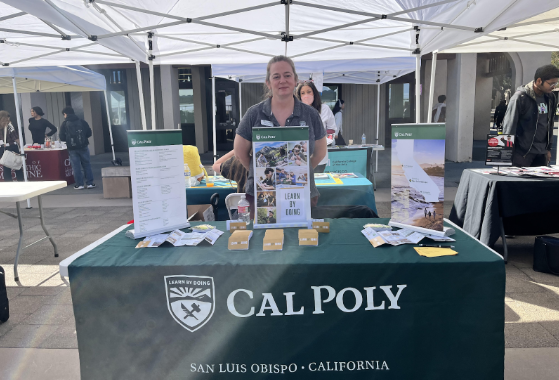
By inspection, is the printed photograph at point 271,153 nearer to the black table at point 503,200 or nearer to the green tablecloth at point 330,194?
Answer: the green tablecloth at point 330,194

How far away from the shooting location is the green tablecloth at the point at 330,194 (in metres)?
3.28

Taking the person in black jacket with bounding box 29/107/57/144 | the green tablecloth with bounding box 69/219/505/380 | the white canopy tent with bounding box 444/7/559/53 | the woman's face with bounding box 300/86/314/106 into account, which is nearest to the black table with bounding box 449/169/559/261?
the white canopy tent with bounding box 444/7/559/53

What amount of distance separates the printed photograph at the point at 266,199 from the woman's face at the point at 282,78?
0.62 meters

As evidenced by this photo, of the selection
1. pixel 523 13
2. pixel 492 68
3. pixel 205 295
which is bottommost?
pixel 205 295

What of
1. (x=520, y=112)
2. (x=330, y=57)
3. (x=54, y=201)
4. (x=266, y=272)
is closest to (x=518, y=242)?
(x=520, y=112)

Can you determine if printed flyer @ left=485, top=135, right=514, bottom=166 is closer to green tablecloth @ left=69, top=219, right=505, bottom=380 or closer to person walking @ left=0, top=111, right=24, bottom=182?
green tablecloth @ left=69, top=219, right=505, bottom=380

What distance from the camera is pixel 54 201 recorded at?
673 cm

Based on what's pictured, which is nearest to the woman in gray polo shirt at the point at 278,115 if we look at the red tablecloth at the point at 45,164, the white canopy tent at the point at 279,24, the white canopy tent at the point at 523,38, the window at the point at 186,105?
the white canopy tent at the point at 279,24

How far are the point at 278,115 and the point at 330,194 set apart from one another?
1233mm

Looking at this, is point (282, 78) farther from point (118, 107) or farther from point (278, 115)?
point (118, 107)

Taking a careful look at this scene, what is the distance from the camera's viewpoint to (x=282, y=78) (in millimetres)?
2092

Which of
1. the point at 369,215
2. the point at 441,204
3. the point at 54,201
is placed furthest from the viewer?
the point at 54,201

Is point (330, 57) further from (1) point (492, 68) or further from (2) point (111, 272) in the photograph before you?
(1) point (492, 68)

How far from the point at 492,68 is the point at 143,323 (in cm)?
1644
